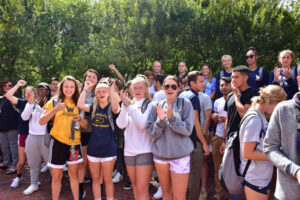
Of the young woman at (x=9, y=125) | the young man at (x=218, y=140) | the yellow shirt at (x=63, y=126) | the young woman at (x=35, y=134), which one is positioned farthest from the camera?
the young woman at (x=9, y=125)

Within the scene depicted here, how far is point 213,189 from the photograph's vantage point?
511 cm

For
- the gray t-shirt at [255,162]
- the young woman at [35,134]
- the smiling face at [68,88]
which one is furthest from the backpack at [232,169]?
the young woman at [35,134]

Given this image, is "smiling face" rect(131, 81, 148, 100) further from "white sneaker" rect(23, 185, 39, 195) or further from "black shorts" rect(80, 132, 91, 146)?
"white sneaker" rect(23, 185, 39, 195)

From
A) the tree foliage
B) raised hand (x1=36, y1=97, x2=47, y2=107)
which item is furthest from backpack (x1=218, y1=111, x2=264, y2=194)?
the tree foliage

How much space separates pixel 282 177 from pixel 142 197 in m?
2.09

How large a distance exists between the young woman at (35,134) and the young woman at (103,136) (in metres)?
1.45

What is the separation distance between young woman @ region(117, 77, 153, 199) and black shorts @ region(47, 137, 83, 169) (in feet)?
3.42

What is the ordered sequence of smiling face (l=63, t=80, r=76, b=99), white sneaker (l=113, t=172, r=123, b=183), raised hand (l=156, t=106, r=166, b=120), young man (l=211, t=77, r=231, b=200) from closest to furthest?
raised hand (l=156, t=106, r=166, b=120)
smiling face (l=63, t=80, r=76, b=99)
young man (l=211, t=77, r=231, b=200)
white sneaker (l=113, t=172, r=123, b=183)

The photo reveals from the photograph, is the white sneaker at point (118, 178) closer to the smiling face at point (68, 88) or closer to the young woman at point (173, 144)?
the smiling face at point (68, 88)

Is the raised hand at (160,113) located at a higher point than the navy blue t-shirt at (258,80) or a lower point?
lower

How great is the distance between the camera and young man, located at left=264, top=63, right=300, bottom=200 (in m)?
1.72

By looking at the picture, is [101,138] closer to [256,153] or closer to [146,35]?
[256,153]

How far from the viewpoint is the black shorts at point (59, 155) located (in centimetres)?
393

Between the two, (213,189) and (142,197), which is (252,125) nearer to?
(142,197)
